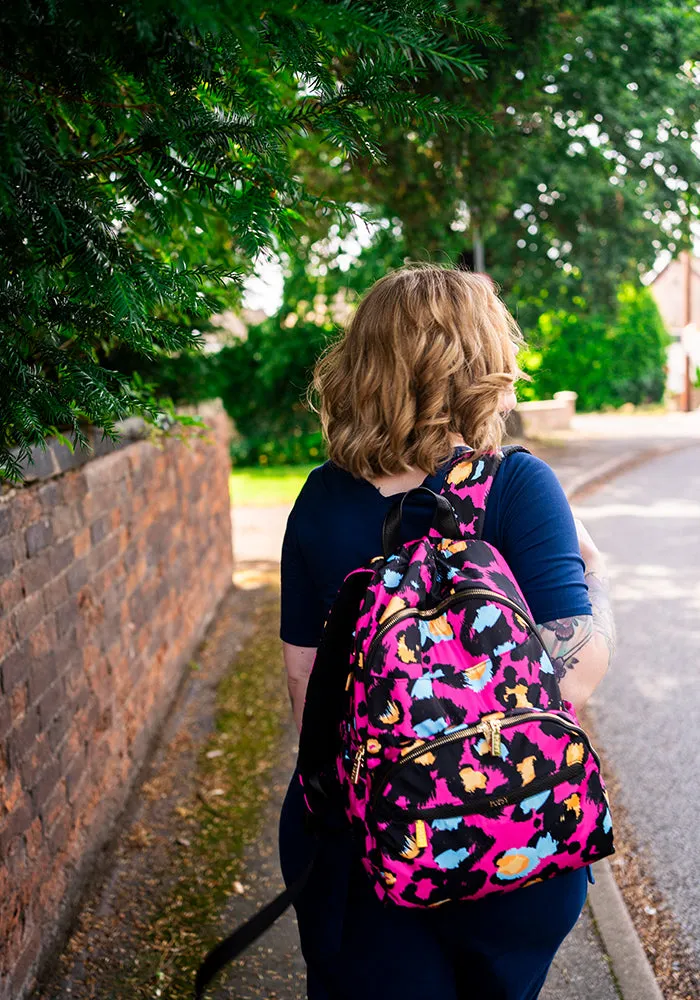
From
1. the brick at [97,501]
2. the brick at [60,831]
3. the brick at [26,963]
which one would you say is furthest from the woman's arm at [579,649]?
the brick at [97,501]

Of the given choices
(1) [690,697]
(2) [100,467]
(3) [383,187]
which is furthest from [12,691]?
(3) [383,187]

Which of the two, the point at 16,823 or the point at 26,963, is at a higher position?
the point at 16,823

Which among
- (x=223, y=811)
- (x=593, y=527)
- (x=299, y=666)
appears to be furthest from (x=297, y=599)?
(x=593, y=527)

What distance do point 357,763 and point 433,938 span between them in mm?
382

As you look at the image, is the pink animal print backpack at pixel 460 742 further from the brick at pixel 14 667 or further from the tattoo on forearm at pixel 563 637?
the brick at pixel 14 667

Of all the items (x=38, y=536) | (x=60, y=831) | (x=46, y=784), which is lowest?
(x=60, y=831)

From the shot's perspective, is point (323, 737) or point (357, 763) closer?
point (357, 763)

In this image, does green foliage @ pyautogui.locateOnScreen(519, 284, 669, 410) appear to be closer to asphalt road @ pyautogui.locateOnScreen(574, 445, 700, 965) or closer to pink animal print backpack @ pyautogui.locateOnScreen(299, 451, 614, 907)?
asphalt road @ pyautogui.locateOnScreen(574, 445, 700, 965)

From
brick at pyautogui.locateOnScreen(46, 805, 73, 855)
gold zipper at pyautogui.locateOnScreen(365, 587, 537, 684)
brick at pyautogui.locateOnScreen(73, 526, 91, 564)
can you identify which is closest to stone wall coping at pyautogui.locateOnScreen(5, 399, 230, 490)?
brick at pyautogui.locateOnScreen(73, 526, 91, 564)

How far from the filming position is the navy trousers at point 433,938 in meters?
1.66

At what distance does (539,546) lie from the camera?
5.46 ft

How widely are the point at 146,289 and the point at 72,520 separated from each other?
1.91 metres

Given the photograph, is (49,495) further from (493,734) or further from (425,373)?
(493,734)

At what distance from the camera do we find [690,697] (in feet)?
17.2
